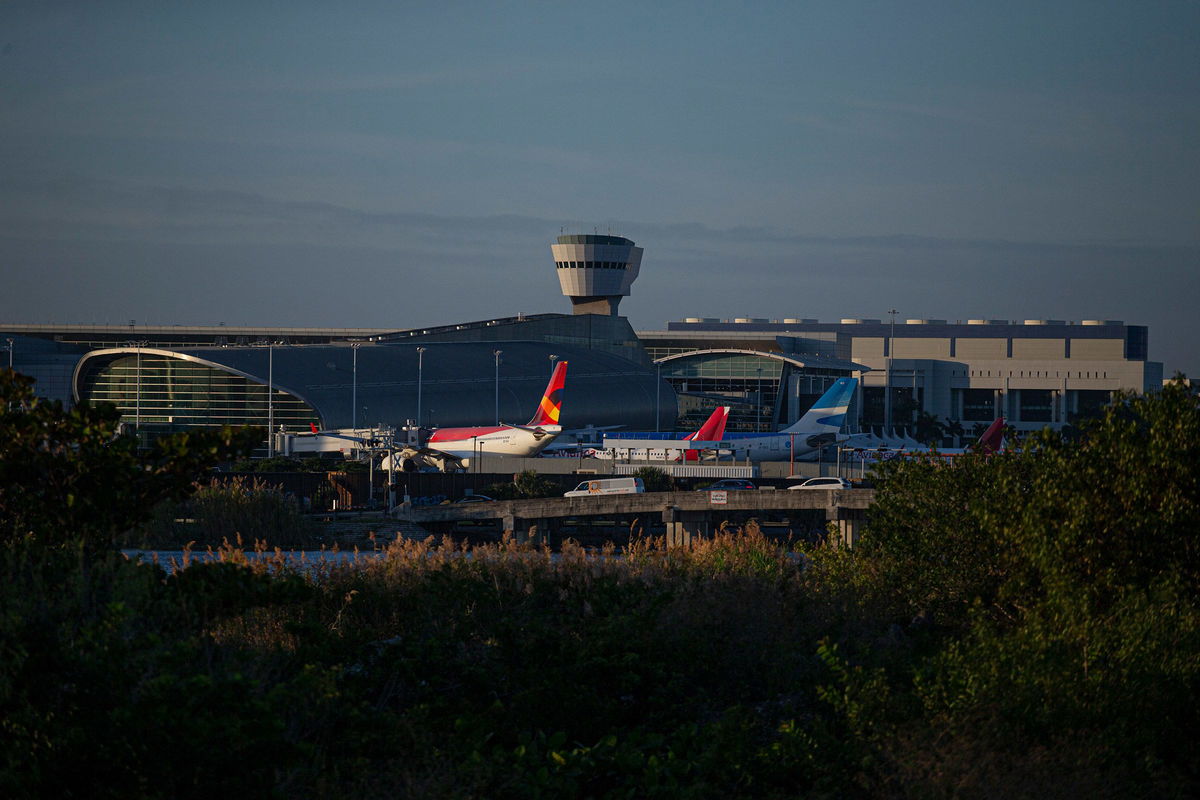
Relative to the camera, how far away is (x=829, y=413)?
9819 centimetres

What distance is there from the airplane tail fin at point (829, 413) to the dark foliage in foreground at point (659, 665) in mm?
76266

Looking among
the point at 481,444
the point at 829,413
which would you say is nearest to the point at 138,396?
the point at 481,444

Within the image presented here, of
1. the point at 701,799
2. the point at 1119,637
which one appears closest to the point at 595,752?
the point at 701,799

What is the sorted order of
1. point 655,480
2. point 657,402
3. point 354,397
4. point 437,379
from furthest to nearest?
1. point 657,402
2. point 437,379
3. point 354,397
4. point 655,480

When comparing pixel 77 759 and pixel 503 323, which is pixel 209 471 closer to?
pixel 77 759

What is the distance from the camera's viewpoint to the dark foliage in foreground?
1070cm

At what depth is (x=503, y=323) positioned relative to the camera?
5635 inches

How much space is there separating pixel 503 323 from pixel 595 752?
5162 inches

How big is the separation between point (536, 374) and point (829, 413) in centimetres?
3733

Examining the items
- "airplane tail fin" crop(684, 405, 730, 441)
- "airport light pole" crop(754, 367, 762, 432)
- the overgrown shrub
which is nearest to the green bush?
"airplane tail fin" crop(684, 405, 730, 441)

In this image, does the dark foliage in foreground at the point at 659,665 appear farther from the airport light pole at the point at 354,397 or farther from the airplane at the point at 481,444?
the airport light pole at the point at 354,397

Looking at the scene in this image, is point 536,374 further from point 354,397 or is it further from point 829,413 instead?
point 829,413

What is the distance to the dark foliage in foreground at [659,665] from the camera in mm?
10695

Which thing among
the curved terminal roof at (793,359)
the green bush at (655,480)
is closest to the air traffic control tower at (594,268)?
the curved terminal roof at (793,359)
